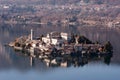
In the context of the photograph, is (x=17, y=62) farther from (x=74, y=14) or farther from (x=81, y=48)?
(x=74, y=14)

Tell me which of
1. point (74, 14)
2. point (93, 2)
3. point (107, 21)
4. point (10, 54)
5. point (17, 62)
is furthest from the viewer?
point (93, 2)

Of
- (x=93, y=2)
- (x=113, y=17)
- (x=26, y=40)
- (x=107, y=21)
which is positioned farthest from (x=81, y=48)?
(x=93, y=2)

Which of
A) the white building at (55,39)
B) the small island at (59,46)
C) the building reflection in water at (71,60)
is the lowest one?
the building reflection in water at (71,60)

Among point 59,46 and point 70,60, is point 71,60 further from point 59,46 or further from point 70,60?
point 59,46

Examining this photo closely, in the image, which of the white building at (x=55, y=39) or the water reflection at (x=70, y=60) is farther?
the white building at (x=55, y=39)

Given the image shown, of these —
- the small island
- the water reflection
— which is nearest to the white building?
the small island

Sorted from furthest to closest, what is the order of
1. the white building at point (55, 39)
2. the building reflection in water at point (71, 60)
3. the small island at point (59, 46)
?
the white building at point (55, 39)
the small island at point (59, 46)
the building reflection in water at point (71, 60)

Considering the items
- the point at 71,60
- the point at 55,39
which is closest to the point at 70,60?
the point at 71,60

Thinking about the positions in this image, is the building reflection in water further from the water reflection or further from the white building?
the white building

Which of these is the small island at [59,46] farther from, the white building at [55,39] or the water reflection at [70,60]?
the water reflection at [70,60]

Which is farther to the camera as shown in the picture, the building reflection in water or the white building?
the white building

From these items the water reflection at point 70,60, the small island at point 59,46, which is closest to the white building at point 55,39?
the small island at point 59,46
